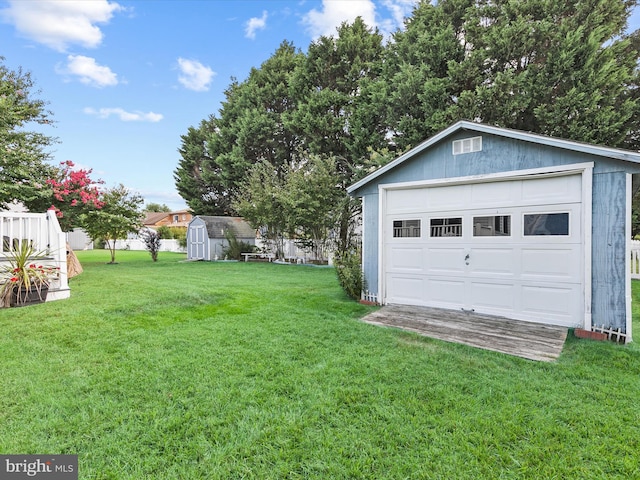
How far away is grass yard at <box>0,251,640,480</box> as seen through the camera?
2002 mm

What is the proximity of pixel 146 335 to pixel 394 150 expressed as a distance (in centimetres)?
1361

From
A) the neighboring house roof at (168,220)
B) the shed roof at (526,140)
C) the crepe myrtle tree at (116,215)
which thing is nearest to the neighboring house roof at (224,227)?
the crepe myrtle tree at (116,215)

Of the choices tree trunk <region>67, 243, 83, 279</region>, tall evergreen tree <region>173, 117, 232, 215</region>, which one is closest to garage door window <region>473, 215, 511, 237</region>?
tree trunk <region>67, 243, 83, 279</region>

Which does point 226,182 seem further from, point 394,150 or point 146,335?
point 146,335

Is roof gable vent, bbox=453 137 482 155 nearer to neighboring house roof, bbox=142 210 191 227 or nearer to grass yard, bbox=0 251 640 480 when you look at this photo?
grass yard, bbox=0 251 640 480

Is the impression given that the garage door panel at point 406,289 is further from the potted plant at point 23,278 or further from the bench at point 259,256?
the bench at point 259,256

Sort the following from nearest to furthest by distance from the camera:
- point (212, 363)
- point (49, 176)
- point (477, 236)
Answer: point (212, 363) → point (477, 236) → point (49, 176)

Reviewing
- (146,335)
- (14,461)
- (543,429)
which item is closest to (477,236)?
(543,429)

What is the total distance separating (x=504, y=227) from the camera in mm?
5176

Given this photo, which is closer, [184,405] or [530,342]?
[184,405]

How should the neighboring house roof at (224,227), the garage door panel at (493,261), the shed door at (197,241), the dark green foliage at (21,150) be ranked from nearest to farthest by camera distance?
Answer: the garage door panel at (493,261)
the dark green foliage at (21,150)
the shed door at (197,241)
the neighboring house roof at (224,227)

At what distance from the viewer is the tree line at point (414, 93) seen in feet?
35.2

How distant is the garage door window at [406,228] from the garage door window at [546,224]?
177 cm

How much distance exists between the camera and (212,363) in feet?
11.3
